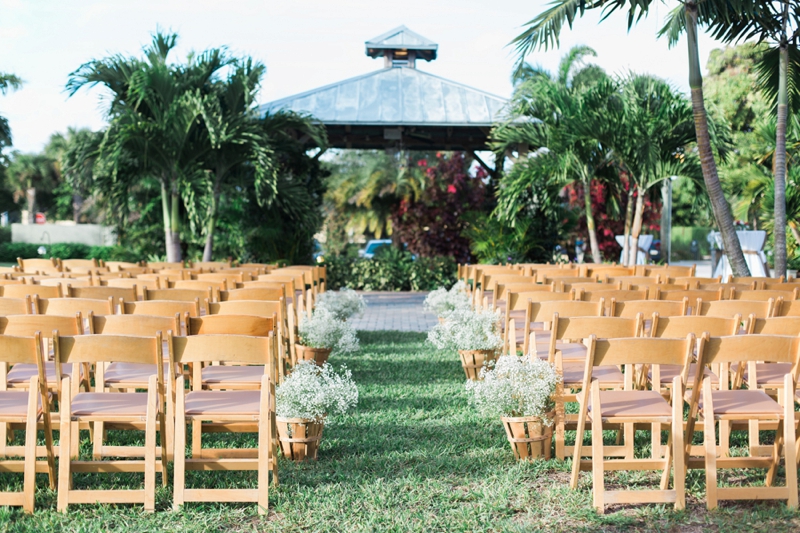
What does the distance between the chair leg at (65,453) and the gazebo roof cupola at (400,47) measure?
19729mm

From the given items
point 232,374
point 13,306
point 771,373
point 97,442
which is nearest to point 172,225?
point 13,306

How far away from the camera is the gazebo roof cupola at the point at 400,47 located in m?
22.0

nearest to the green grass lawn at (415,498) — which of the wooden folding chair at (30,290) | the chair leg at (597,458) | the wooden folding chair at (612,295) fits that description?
the chair leg at (597,458)

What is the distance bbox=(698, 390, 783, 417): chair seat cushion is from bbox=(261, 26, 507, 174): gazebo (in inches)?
467

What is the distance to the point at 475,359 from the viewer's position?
237 inches

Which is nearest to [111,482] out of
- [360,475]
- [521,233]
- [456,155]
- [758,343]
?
[360,475]

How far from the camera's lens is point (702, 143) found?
26.5 ft

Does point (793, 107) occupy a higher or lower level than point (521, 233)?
higher

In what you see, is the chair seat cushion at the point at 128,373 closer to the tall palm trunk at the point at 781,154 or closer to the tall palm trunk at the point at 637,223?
the tall palm trunk at the point at 781,154

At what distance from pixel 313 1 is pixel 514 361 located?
16853mm

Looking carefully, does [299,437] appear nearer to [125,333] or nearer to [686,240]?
[125,333]

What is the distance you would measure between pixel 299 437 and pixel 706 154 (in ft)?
19.8

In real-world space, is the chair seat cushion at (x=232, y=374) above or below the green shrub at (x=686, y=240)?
below

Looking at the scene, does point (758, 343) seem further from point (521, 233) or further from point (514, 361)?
point (521, 233)
